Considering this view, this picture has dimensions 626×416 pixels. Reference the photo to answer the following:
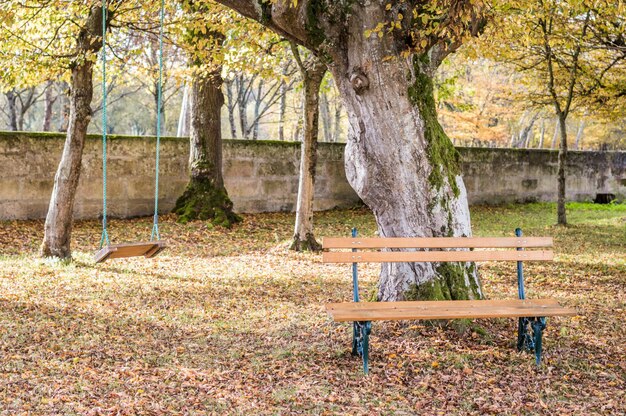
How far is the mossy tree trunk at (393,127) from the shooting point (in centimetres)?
644

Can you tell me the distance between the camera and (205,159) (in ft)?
49.7

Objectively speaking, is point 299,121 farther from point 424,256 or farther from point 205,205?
point 424,256

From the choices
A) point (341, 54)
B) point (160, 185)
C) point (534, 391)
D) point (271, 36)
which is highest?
point (271, 36)

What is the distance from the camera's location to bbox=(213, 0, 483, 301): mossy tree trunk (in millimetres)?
6441

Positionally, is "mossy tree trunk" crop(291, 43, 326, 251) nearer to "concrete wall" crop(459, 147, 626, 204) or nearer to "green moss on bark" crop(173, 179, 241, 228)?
"green moss on bark" crop(173, 179, 241, 228)

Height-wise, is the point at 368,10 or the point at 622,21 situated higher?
the point at 622,21

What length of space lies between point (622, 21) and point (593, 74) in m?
2.09

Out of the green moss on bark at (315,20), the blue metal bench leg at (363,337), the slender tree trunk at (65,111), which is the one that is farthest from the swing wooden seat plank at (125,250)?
the slender tree trunk at (65,111)

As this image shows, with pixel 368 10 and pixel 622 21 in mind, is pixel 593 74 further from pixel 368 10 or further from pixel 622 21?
pixel 368 10

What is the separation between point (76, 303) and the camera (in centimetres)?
768

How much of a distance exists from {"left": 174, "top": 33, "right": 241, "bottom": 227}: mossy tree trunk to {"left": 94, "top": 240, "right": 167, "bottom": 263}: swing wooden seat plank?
7564mm

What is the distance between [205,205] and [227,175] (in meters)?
2.04

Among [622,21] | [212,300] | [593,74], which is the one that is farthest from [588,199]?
[212,300]

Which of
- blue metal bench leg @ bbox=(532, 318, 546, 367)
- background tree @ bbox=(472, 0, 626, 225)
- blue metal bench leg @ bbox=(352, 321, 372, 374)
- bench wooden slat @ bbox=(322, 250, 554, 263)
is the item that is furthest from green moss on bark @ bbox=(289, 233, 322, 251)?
blue metal bench leg @ bbox=(532, 318, 546, 367)
